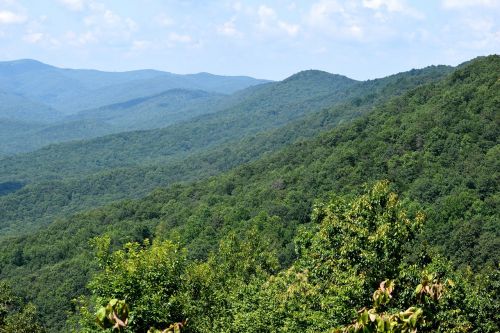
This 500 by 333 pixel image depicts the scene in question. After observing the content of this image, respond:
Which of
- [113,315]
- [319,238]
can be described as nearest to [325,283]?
[319,238]

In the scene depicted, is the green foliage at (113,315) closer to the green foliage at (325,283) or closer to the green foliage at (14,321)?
the green foliage at (325,283)

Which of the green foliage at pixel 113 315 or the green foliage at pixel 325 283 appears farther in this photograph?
the green foliage at pixel 325 283

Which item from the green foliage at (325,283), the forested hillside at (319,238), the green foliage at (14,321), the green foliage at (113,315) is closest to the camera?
the green foliage at (113,315)

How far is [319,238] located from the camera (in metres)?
24.7

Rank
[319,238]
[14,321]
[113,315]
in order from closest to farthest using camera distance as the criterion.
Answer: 1. [113,315]
2. [319,238]
3. [14,321]

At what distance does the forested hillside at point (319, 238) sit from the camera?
22.7m

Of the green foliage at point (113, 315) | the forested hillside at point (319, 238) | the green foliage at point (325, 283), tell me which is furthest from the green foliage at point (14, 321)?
the green foliage at point (113, 315)

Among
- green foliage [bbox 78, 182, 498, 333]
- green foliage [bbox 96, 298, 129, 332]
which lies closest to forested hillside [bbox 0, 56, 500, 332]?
green foliage [bbox 78, 182, 498, 333]

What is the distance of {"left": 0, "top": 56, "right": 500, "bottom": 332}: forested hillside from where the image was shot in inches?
894

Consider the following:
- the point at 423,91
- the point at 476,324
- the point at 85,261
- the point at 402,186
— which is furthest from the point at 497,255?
the point at 423,91

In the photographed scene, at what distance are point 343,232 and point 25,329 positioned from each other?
24507 millimetres

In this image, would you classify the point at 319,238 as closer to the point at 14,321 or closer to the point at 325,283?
the point at 325,283

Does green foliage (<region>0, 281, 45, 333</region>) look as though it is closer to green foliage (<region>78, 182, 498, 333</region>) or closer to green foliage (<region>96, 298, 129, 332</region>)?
green foliage (<region>78, 182, 498, 333</region>)

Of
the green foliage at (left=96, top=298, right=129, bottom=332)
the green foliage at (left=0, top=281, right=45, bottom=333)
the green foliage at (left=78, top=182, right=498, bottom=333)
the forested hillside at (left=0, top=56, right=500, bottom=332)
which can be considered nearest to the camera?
the green foliage at (left=96, top=298, right=129, bottom=332)
